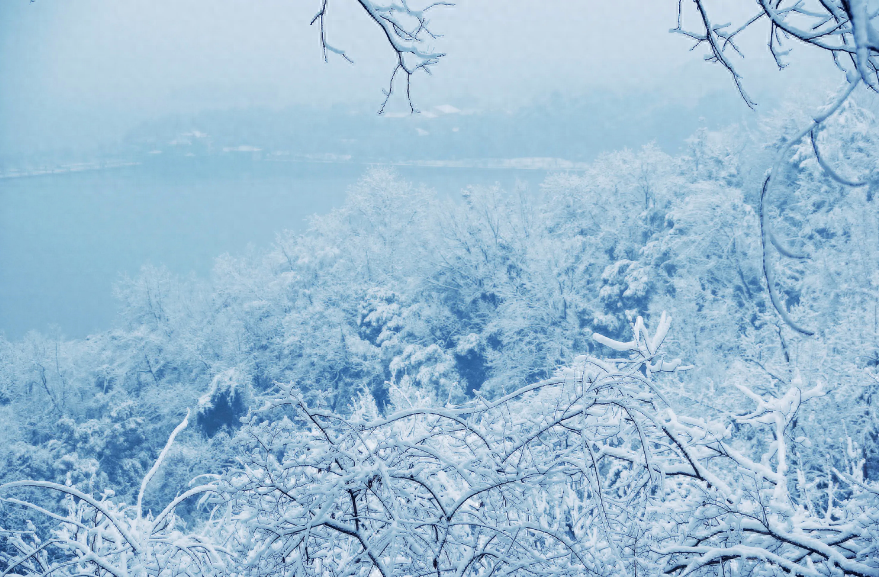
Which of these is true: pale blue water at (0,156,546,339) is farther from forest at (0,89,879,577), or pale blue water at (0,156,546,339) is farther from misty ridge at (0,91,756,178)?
forest at (0,89,879,577)

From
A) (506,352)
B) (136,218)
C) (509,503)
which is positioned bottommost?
(506,352)

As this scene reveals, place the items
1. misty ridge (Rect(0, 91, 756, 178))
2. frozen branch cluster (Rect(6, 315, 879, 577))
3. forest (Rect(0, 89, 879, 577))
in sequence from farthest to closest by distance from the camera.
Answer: misty ridge (Rect(0, 91, 756, 178)) < forest (Rect(0, 89, 879, 577)) < frozen branch cluster (Rect(6, 315, 879, 577))

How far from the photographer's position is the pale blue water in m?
36.3

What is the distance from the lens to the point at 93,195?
5294 cm

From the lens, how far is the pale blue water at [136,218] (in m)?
36.3

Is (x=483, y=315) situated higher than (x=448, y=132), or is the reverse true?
(x=448, y=132)

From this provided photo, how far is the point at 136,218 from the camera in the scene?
4734 centimetres

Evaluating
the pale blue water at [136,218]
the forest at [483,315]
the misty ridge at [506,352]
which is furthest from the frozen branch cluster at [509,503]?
the pale blue water at [136,218]

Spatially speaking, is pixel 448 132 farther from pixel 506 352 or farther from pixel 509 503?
pixel 509 503

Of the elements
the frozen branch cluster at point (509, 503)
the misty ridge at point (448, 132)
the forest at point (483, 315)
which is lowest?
the forest at point (483, 315)

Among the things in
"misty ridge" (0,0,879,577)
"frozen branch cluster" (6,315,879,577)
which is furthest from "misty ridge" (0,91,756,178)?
"frozen branch cluster" (6,315,879,577)

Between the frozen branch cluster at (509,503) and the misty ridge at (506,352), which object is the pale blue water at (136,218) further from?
the frozen branch cluster at (509,503)

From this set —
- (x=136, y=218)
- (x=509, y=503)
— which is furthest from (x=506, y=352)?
(x=136, y=218)

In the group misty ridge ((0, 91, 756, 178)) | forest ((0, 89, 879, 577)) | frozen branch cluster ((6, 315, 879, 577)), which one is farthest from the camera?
misty ridge ((0, 91, 756, 178))
